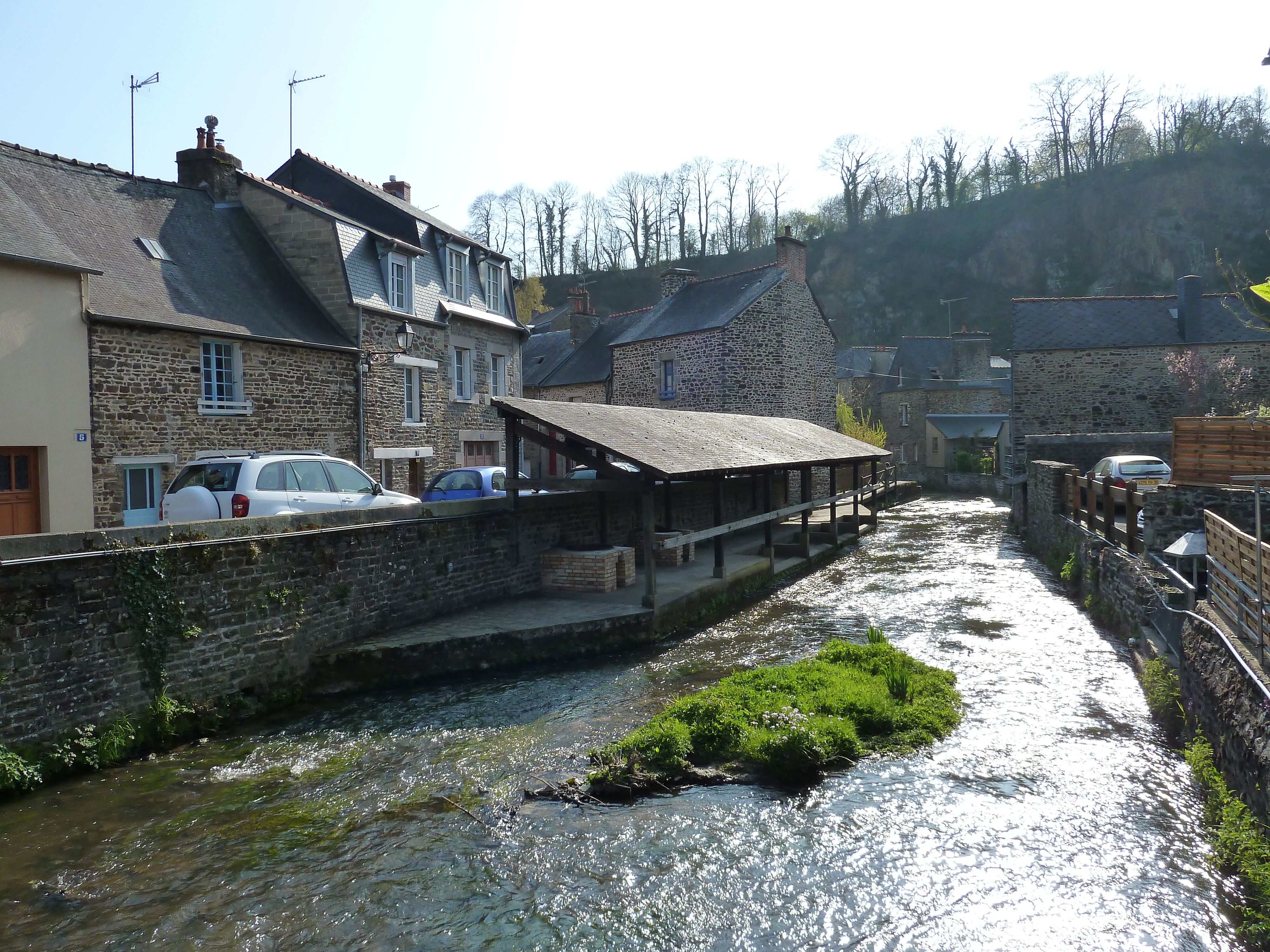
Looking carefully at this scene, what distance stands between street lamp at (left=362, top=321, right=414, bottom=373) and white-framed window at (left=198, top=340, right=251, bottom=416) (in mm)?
2851

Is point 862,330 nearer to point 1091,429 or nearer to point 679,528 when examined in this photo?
point 1091,429

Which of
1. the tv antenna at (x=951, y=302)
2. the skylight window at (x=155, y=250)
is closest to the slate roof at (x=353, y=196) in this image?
the skylight window at (x=155, y=250)

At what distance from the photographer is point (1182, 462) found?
1137 cm

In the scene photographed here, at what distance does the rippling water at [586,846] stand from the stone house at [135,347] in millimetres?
7191

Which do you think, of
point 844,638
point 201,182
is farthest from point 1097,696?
point 201,182

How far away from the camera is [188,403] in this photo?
45.9ft

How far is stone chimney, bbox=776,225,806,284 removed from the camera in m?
28.9

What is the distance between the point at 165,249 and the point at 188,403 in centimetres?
338

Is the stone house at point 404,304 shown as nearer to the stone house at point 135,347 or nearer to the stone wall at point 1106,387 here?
the stone house at point 135,347

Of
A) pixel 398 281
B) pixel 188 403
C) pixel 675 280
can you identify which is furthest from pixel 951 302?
pixel 188 403

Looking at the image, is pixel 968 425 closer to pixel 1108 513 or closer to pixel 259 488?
pixel 1108 513

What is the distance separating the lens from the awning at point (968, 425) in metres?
39.0

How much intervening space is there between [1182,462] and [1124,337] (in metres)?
18.2

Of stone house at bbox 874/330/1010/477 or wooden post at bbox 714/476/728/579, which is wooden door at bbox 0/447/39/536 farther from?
stone house at bbox 874/330/1010/477
